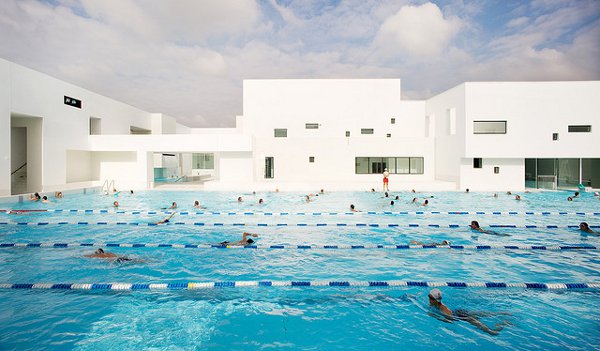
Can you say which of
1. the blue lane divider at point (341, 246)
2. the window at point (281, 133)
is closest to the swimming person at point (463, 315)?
the blue lane divider at point (341, 246)

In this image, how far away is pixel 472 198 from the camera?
18172 mm

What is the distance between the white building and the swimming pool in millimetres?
9800

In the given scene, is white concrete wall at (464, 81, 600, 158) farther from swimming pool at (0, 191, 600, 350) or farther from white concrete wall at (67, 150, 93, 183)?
white concrete wall at (67, 150, 93, 183)

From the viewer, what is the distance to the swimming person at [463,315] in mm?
4500

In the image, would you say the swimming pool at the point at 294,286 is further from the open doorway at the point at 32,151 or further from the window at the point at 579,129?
the window at the point at 579,129

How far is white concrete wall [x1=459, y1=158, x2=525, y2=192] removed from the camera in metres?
21.7

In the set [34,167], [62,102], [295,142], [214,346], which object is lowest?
[214,346]

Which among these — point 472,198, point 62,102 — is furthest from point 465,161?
point 62,102

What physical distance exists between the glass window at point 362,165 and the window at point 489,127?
7.62m

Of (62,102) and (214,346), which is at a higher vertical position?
(62,102)

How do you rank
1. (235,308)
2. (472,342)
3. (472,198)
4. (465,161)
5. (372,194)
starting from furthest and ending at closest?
(465,161) → (372,194) → (472,198) → (235,308) → (472,342)

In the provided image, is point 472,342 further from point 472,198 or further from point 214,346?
point 472,198

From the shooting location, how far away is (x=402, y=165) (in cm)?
2591

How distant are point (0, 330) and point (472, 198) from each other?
1904cm
